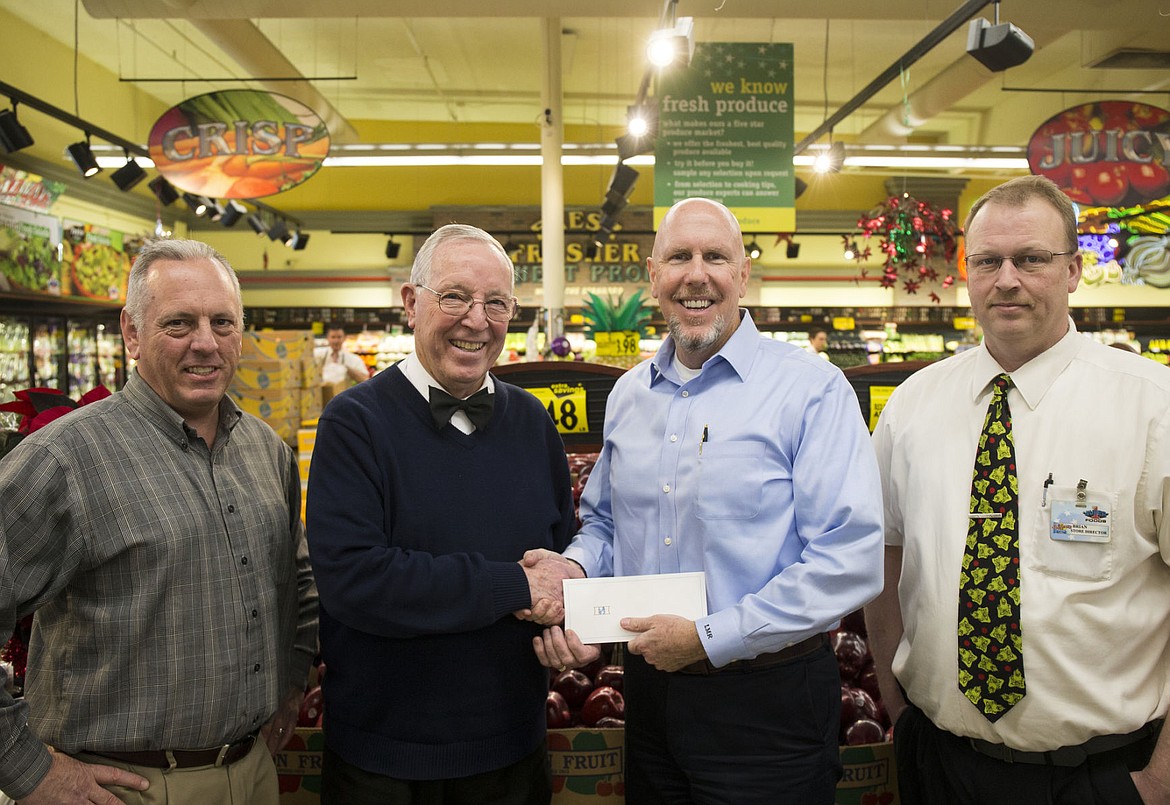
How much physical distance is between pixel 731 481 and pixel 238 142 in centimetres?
597

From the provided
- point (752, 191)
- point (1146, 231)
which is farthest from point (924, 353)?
point (752, 191)

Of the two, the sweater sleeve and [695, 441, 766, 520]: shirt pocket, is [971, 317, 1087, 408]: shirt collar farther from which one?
the sweater sleeve

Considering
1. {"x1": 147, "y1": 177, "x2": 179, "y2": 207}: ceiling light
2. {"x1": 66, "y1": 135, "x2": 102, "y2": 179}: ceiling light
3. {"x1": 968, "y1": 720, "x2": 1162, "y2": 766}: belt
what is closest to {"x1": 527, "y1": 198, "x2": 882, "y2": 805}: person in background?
{"x1": 968, "y1": 720, "x2": 1162, "y2": 766}: belt

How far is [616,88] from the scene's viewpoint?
497 inches

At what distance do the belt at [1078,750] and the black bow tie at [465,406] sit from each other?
4.47 feet

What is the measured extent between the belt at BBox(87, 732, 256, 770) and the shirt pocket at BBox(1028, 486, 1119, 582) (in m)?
1.82

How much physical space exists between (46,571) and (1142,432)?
228cm

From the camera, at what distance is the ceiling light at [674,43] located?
16.4ft

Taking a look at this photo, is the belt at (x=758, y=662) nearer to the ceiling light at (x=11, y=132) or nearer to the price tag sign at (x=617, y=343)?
the price tag sign at (x=617, y=343)

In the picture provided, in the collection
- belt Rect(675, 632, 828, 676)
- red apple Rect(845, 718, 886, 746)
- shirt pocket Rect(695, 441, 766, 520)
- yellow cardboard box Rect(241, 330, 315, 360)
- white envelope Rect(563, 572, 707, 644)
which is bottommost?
red apple Rect(845, 718, 886, 746)

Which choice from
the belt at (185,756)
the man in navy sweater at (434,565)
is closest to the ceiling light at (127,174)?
the man in navy sweater at (434,565)

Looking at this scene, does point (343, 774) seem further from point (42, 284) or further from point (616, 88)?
point (616, 88)

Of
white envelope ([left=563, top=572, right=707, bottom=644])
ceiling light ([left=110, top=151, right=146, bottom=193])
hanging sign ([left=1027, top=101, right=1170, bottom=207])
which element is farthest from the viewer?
ceiling light ([left=110, top=151, right=146, bottom=193])

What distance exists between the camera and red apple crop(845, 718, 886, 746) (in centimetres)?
244
